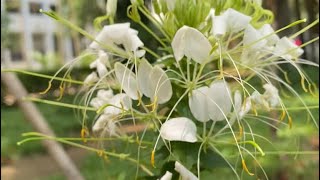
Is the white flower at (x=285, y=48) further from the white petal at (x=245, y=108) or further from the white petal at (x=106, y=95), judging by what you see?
the white petal at (x=106, y=95)

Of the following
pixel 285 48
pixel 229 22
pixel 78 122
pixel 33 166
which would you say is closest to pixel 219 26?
pixel 229 22

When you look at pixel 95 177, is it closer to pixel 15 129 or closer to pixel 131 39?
pixel 131 39

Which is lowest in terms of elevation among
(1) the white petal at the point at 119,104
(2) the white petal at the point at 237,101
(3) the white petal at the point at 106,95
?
(2) the white petal at the point at 237,101

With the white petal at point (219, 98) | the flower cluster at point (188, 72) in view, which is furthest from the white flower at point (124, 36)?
the white petal at point (219, 98)

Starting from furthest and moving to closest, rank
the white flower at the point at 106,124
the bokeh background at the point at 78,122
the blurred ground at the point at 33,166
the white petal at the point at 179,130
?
the blurred ground at the point at 33,166, the bokeh background at the point at 78,122, the white flower at the point at 106,124, the white petal at the point at 179,130

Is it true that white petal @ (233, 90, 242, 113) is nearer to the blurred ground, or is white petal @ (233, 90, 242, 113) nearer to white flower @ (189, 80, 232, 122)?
white flower @ (189, 80, 232, 122)

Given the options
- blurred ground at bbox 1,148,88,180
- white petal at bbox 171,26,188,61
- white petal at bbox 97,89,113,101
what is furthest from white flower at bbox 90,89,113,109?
blurred ground at bbox 1,148,88,180
